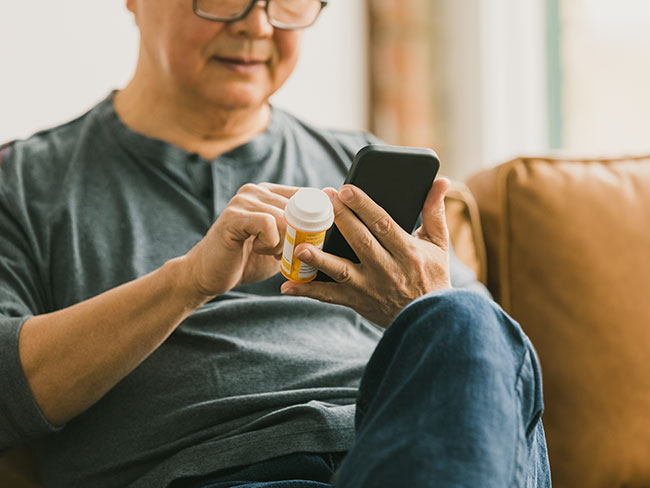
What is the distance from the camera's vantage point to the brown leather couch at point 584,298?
4.07 ft

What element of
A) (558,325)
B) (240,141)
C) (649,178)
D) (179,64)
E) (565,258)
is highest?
(179,64)

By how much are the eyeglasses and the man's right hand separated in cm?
34

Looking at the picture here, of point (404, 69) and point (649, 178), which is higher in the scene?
point (404, 69)

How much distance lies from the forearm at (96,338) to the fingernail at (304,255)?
177 mm

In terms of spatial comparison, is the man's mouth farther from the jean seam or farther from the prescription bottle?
the jean seam

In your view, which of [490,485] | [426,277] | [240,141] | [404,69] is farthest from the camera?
[404,69]

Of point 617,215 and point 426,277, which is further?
point 617,215

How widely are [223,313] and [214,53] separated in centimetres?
40

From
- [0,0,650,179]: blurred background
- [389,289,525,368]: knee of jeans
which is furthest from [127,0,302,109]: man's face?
[0,0,650,179]: blurred background

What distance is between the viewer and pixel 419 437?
0.60 meters

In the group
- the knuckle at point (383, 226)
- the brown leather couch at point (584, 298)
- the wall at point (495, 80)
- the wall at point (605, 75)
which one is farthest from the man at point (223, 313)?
the wall at point (605, 75)

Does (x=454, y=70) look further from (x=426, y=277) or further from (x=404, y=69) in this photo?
(x=426, y=277)

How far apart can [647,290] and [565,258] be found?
5.7 inches

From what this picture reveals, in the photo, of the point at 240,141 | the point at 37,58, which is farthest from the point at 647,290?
the point at 37,58
